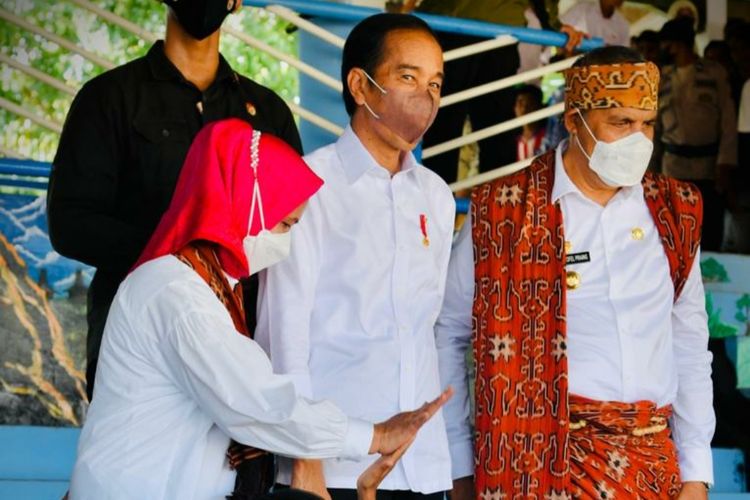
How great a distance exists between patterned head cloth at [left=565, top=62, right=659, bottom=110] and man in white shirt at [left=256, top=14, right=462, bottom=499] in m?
0.47

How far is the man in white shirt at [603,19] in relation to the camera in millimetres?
8727

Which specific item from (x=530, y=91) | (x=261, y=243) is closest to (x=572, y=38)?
(x=261, y=243)

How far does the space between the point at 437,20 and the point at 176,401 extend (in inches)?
114

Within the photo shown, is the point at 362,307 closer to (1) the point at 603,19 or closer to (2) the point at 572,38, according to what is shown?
(2) the point at 572,38

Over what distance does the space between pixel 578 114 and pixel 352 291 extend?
2.92 feet

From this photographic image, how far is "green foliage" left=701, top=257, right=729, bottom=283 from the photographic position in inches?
270

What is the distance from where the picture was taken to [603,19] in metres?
A: 8.78

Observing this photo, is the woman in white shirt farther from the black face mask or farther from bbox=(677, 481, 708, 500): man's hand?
bbox=(677, 481, 708, 500): man's hand

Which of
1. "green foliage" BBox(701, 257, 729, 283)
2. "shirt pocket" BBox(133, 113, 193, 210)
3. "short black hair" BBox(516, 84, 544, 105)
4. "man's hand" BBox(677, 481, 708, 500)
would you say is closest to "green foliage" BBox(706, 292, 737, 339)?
"green foliage" BBox(701, 257, 729, 283)

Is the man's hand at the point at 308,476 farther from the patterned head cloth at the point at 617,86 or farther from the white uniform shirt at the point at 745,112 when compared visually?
the white uniform shirt at the point at 745,112

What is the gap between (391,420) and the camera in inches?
111

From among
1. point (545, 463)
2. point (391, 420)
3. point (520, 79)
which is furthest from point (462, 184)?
point (391, 420)

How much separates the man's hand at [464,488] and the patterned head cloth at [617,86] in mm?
1049

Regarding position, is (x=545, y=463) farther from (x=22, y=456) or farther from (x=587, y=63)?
(x=22, y=456)
